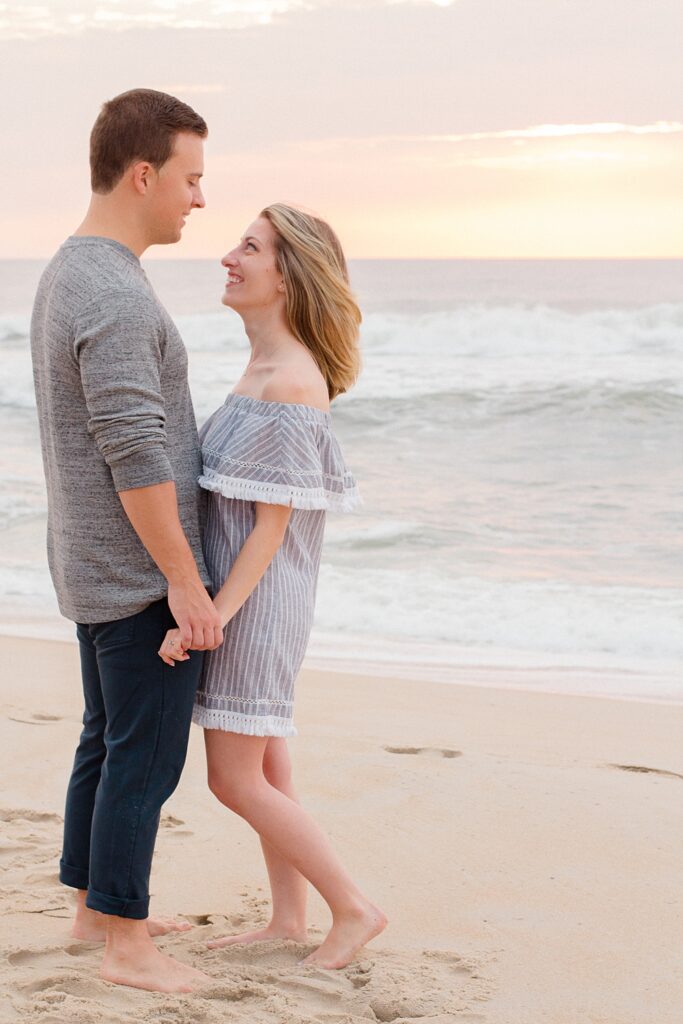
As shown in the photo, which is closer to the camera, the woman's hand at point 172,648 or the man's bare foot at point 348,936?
the woman's hand at point 172,648

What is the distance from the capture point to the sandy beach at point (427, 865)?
2.71m

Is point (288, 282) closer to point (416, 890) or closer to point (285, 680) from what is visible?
point (285, 680)

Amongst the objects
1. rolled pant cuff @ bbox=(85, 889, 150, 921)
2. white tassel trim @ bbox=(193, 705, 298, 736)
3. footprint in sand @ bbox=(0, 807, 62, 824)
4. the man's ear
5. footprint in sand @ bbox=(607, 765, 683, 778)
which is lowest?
footprint in sand @ bbox=(0, 807, 62, 824)

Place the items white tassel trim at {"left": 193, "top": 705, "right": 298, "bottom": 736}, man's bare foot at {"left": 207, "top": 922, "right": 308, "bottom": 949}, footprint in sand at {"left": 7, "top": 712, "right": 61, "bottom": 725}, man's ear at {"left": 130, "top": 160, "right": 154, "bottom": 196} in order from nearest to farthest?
man's ear at {"left": 130, "top": 160, "right": 154, "bottom": 196} → white tassel trim at {"left": 193, "top": 705, "right": 298, "bottom": 736} → man's bare foot at {"left": 207, "top": 922, "right": 308, "bottom": 949} → footprint in sand at {"left": 7, "top": 712, "right": 61, "bottom": 725}

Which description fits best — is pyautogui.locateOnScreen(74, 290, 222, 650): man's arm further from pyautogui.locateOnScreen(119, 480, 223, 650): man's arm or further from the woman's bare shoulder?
the woman's bare shoulder

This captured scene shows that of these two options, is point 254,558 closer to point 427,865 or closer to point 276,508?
point 276,508

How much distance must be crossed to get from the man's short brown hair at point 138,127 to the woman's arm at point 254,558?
0.79m

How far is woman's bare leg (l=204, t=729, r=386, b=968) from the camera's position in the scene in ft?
9.21

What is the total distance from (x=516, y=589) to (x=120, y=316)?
5.81 metres

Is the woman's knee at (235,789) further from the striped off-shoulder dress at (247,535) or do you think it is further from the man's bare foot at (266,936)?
the man's bare foot at (266,936)

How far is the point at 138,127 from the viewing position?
246cm

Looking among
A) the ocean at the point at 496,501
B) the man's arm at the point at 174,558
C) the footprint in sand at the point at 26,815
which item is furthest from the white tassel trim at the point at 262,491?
the ocean at the point at 496,501

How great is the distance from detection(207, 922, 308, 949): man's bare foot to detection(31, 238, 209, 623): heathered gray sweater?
99cm

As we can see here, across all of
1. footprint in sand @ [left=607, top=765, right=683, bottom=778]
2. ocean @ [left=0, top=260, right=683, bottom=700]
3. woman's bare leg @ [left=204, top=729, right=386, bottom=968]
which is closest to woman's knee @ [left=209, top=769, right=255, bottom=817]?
woman's bare leg @ [left=204, top=729, right=386, bottom=968]
